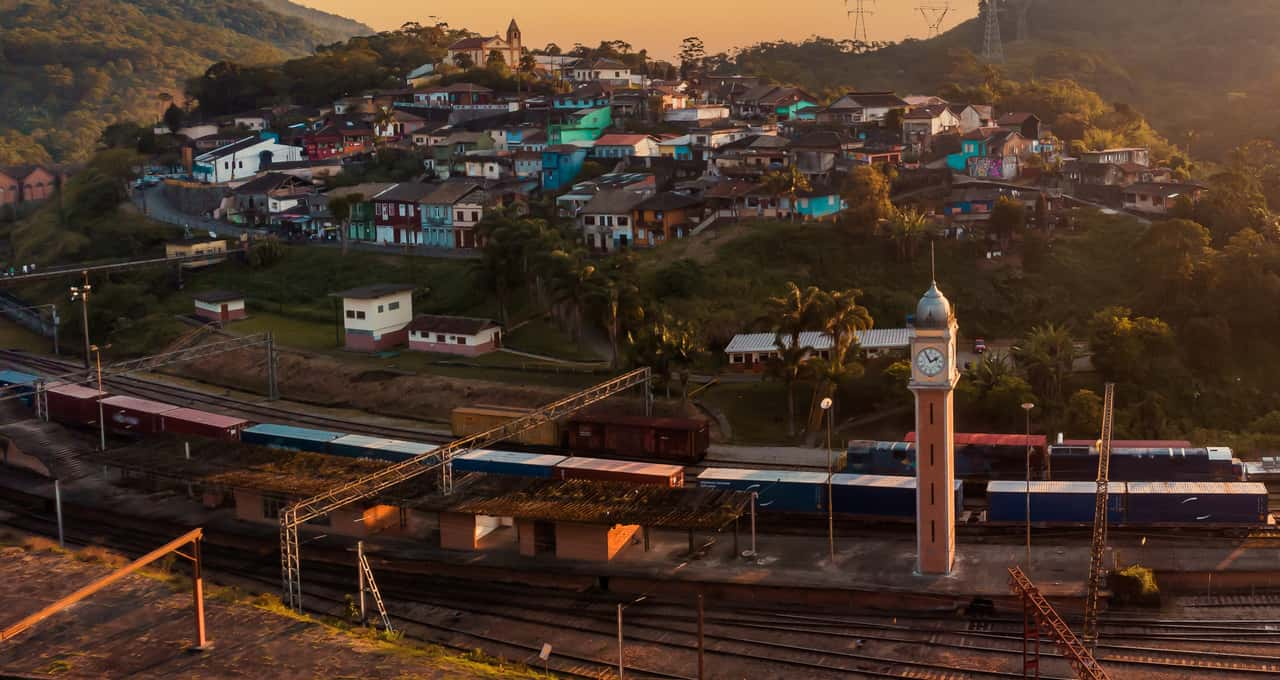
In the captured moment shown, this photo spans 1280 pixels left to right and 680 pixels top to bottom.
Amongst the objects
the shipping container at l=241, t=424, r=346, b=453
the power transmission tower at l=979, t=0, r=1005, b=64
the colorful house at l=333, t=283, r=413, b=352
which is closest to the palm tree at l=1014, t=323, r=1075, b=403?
the shipping container at l=241, t=424, r=346, b=453

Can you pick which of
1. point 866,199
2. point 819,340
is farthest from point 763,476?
point 866,199

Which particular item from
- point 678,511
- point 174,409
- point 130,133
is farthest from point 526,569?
point 130,133

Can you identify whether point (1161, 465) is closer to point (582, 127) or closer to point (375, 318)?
point (375, 318)

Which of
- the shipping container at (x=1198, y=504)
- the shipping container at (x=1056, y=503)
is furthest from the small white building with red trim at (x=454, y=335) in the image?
the shipping container at (x=1198, y=504)

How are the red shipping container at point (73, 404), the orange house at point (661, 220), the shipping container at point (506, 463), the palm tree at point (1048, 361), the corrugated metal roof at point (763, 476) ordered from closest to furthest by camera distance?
the corrugated metal roof at point (763, 476), the shipping container at point (506, 463), the palm tree at point (1048, 361), the red shipping container at point (73, 404), the orange house at point (661, 220)

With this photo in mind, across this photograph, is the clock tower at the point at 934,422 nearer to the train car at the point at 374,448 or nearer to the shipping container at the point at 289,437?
the train car at the point at 374,448

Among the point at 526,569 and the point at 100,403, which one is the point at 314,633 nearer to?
the point at 526,569

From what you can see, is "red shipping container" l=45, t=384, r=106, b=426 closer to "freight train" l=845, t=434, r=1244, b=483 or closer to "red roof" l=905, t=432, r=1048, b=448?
"freight train" l=845, t=434, r=1244, b=483
